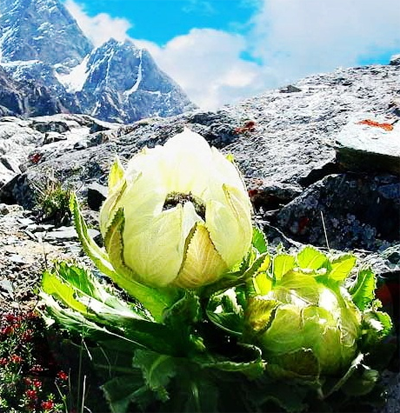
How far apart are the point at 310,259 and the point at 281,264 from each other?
7.1 inches

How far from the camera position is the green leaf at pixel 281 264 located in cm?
249

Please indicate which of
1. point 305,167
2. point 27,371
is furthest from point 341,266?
point 305,167

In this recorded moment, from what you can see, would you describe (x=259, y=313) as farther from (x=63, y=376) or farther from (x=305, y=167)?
(x=305, y=167)

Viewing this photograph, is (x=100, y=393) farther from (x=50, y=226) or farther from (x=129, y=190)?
(x=50, y=226)

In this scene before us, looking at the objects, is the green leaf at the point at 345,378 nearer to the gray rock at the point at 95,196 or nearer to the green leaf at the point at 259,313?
the green leaf at the point at 259,313

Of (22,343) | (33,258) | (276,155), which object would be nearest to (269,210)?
(276,155)

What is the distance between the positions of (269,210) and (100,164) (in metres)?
3.97

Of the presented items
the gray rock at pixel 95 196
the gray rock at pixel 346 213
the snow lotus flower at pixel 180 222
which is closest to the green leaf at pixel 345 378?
the snow lotus flower at pixel 180 222

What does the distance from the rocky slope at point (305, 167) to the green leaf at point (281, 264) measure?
606mm

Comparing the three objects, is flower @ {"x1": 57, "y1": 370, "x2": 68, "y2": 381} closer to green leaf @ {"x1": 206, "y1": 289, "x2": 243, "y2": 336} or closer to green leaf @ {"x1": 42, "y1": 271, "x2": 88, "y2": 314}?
green leaf @ {"x1": 42, "y1": 271, "x2": 88, "y2": 314}

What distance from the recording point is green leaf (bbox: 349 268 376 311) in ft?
8.25

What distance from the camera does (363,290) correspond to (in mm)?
2547

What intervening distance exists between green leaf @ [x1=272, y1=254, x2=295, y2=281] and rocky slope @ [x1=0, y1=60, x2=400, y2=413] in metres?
0.61

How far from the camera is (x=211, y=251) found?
2.15 m
